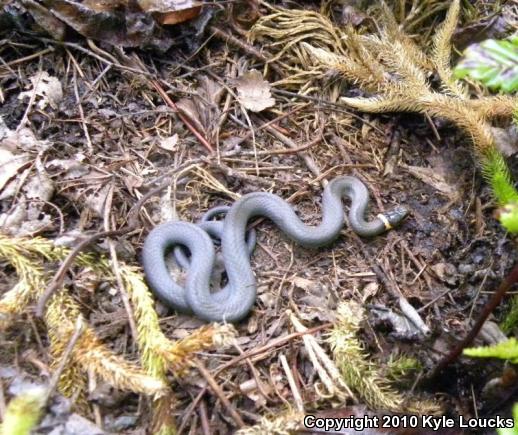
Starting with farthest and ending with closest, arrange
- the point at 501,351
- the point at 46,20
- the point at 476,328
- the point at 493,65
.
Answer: the point at 46,20 → the point at 476,328 → the point at 501,351 → the point at 493,65

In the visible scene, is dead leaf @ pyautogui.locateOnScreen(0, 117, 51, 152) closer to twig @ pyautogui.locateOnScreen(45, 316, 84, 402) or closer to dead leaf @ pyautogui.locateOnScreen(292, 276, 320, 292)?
twig @ pyautogui.locateOnScreen(45, 316, 84, 402)

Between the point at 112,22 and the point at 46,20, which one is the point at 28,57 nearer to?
the point at 46,20

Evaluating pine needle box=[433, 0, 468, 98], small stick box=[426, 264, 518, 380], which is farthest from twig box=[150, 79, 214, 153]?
small stick box=[426, 264, 518, 380]

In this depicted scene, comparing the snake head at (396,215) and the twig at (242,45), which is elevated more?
the twig at (242,45)

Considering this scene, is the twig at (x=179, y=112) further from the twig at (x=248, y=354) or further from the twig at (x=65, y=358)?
the twig at (x=65, y=358)

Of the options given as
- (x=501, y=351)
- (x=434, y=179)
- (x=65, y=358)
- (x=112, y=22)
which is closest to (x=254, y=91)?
(x=112, y=22)

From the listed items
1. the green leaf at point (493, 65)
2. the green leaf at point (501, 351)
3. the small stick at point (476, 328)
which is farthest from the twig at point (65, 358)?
the green leaf at point (493, 65)
